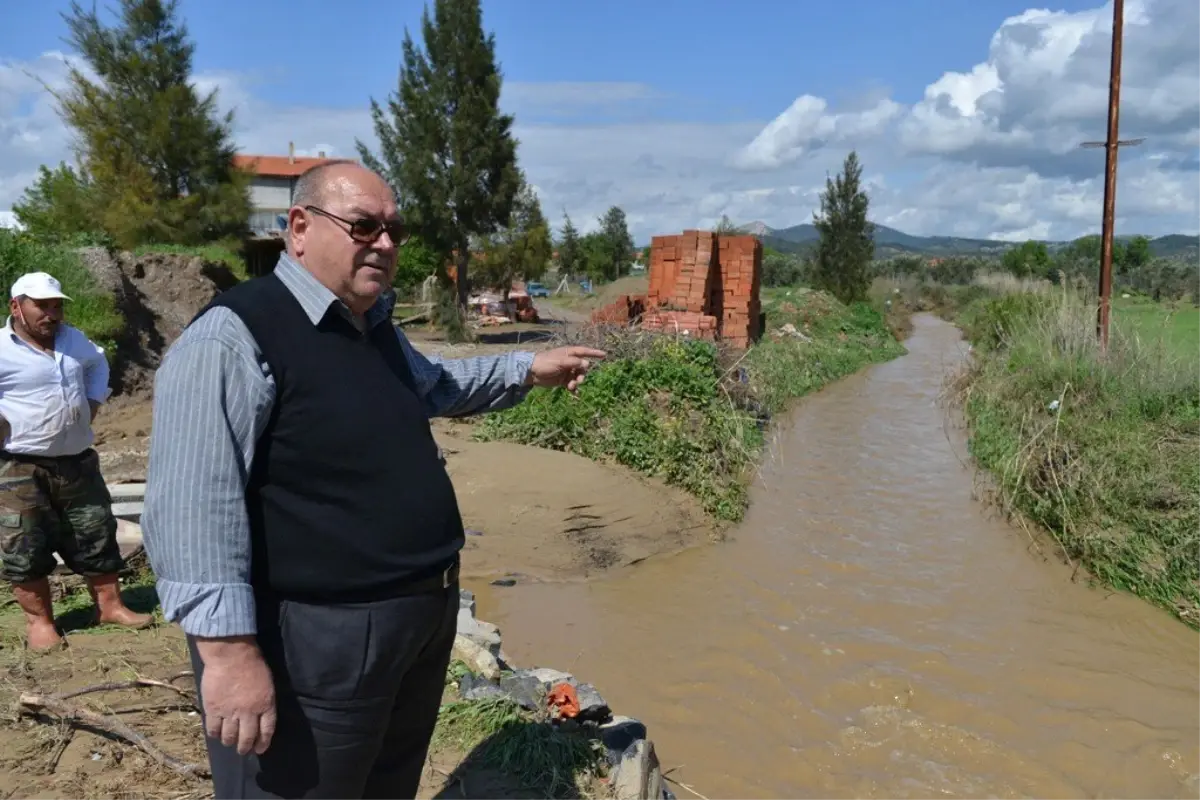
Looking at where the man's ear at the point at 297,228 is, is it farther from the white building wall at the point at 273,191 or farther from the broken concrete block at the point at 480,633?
the white building wall at the point at 273,191

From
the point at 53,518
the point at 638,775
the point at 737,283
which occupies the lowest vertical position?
the point at 638,775

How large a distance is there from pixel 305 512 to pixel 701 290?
11733mm

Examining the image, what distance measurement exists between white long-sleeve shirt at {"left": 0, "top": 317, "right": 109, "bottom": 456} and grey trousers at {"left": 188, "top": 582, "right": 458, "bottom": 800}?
2520 millimetres

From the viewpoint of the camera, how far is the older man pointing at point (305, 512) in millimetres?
1620

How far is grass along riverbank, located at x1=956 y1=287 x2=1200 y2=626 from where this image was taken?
6.25m

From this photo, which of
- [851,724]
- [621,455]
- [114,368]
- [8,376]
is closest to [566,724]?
[851,724]

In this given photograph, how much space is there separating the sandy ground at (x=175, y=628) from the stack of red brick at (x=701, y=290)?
266 centimetres

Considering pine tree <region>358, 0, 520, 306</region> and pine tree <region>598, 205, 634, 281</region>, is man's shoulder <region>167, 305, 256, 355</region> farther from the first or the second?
pine tree <region>598, 205, 634, 281</region>

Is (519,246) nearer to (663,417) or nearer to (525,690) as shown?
(663,417)

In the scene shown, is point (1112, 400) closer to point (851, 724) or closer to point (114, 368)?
point (851, 724)

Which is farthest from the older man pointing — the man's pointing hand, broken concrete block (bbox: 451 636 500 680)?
broken concrete block (bbox: 451 636 500 680)

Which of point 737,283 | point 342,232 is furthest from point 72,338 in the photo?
point 737,283

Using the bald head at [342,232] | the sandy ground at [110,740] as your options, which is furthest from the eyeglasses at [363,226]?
the sandy ground at [110,740]

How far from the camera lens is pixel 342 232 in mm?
1866
